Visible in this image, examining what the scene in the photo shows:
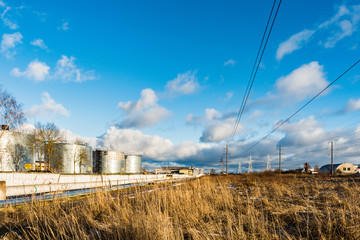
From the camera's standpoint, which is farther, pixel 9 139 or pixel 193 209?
pixel 9 139

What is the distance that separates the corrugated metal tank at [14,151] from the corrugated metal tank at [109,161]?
26607mm

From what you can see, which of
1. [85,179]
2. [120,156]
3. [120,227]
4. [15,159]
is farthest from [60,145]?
[120,227]

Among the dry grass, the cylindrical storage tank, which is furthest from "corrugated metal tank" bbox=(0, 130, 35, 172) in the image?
the cylindrical storage tank

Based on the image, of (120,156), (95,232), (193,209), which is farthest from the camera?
(120,156)

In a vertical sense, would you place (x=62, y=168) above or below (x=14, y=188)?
below

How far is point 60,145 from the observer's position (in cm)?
4828

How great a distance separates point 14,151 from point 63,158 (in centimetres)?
1402

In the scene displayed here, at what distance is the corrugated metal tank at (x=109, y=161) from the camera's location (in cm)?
6418

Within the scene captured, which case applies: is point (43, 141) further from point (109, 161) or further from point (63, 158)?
point (109, 161)

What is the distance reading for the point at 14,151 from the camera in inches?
1346

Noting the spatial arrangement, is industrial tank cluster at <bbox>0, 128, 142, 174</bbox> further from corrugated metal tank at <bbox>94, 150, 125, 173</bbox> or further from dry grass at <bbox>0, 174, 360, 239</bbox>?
dry grass at <bbox>0, 174, 360, 239</bbox>

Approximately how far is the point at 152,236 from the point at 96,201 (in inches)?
165

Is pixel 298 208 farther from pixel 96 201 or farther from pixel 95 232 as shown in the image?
pixel 96 201

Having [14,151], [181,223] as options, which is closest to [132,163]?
[14,151]
